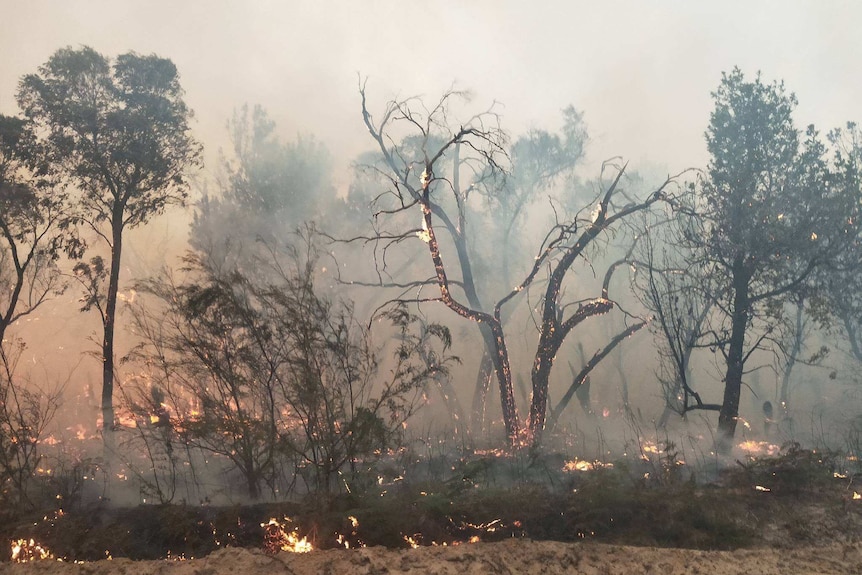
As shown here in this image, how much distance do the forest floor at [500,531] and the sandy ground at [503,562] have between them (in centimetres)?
2

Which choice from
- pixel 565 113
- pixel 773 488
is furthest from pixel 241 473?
pixel 565 113

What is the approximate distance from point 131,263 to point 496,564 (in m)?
29.7

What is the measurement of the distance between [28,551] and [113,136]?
11817 mm

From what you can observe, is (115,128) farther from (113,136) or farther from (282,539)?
(282,539)

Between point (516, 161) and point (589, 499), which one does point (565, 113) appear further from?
point (589, 499)

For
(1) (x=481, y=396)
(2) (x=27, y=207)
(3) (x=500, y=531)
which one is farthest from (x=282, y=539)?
(1) (x=481, y=396)

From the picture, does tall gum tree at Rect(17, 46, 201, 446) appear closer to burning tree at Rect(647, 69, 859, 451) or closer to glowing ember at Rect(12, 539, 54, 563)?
glowing ember at Rect(12, 539, 54, 563)

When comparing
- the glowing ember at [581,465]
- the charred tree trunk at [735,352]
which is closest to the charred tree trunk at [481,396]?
the glowing ember at [581,465]

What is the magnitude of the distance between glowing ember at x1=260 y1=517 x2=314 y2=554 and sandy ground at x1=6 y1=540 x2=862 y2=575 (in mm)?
449

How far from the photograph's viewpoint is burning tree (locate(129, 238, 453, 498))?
30.0 feet

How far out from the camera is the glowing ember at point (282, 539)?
6.72 metres

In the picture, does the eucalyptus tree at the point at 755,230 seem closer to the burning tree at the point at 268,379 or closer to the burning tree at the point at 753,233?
the burning tree at the point at 753,233

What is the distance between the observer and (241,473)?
9.89 meters

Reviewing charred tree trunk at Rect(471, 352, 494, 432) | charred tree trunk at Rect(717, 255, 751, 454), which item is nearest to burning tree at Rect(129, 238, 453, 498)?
charred tree trunk at Rect(717, 255, 751, 454)
